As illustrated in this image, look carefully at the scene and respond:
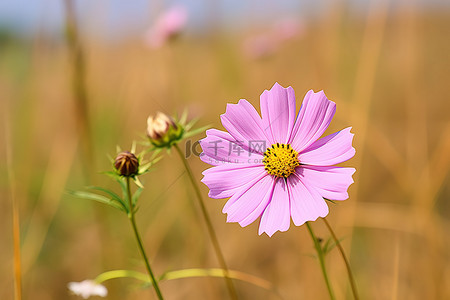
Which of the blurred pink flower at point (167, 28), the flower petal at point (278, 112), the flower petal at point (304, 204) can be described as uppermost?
the blurred pink flower at point (167, 28)

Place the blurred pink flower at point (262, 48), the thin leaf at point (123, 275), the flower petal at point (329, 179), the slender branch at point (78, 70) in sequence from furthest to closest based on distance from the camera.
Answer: the blurred pink flower at point (262, 48) < the slender branch at point (78, 70) < the thin leaf at point (123, 275) < the flower petal at point (329, 179)

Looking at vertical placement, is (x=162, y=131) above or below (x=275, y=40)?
below

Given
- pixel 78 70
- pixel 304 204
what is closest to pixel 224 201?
pixel 78 70

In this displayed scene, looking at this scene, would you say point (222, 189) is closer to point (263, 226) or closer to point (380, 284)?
point (263, 226)

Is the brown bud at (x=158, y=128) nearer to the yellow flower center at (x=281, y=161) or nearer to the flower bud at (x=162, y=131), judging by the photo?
the flower bud at (x=162, y=131)

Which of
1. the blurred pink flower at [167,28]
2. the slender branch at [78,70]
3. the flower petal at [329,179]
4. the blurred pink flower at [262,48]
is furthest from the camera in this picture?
the blurred pink flower at [262,48]

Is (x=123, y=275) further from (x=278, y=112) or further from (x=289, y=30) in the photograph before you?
(x=289, y=30)

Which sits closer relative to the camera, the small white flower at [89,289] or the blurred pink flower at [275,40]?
the small white flower at [89,289]

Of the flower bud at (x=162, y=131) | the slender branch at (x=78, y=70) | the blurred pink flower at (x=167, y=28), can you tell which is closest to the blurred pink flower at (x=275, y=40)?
the blurred pink flower at (x=167, y=28)

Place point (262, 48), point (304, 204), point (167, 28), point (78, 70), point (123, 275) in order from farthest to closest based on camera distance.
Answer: point (262, 48), point (167, 28), point (78, 70), point (123, 275), point (304, 204)
